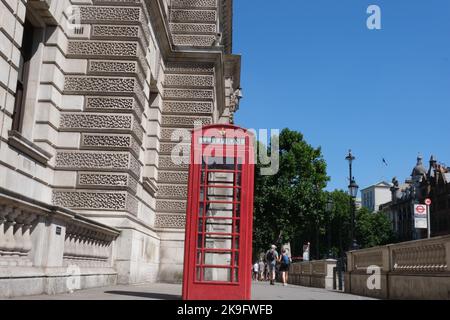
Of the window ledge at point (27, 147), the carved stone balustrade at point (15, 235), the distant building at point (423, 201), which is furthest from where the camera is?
the distant building at point (423, 201)

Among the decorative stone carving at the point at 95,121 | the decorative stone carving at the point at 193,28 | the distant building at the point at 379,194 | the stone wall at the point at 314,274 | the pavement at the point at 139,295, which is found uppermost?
the distant building at the point at 379,194

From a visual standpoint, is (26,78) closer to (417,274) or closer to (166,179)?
(166,179)

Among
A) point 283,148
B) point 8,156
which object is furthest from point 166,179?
point 283,148

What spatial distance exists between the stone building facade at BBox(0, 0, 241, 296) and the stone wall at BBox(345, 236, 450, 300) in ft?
17.6

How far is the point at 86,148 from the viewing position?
41.4ft

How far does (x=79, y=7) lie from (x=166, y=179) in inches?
227

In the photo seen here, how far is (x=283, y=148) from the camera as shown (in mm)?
51125

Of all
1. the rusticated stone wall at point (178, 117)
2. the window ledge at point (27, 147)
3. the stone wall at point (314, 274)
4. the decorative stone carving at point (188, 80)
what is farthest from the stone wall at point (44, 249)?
the stone wall at point (314, 274)

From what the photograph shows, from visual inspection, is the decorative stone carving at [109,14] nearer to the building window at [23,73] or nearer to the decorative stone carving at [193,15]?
the building window at [23,73]

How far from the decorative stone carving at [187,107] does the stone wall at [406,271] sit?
650 cm

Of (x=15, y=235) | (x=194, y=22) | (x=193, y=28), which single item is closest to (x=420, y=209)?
(x=193, y=28)

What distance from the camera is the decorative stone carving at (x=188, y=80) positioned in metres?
17.7
